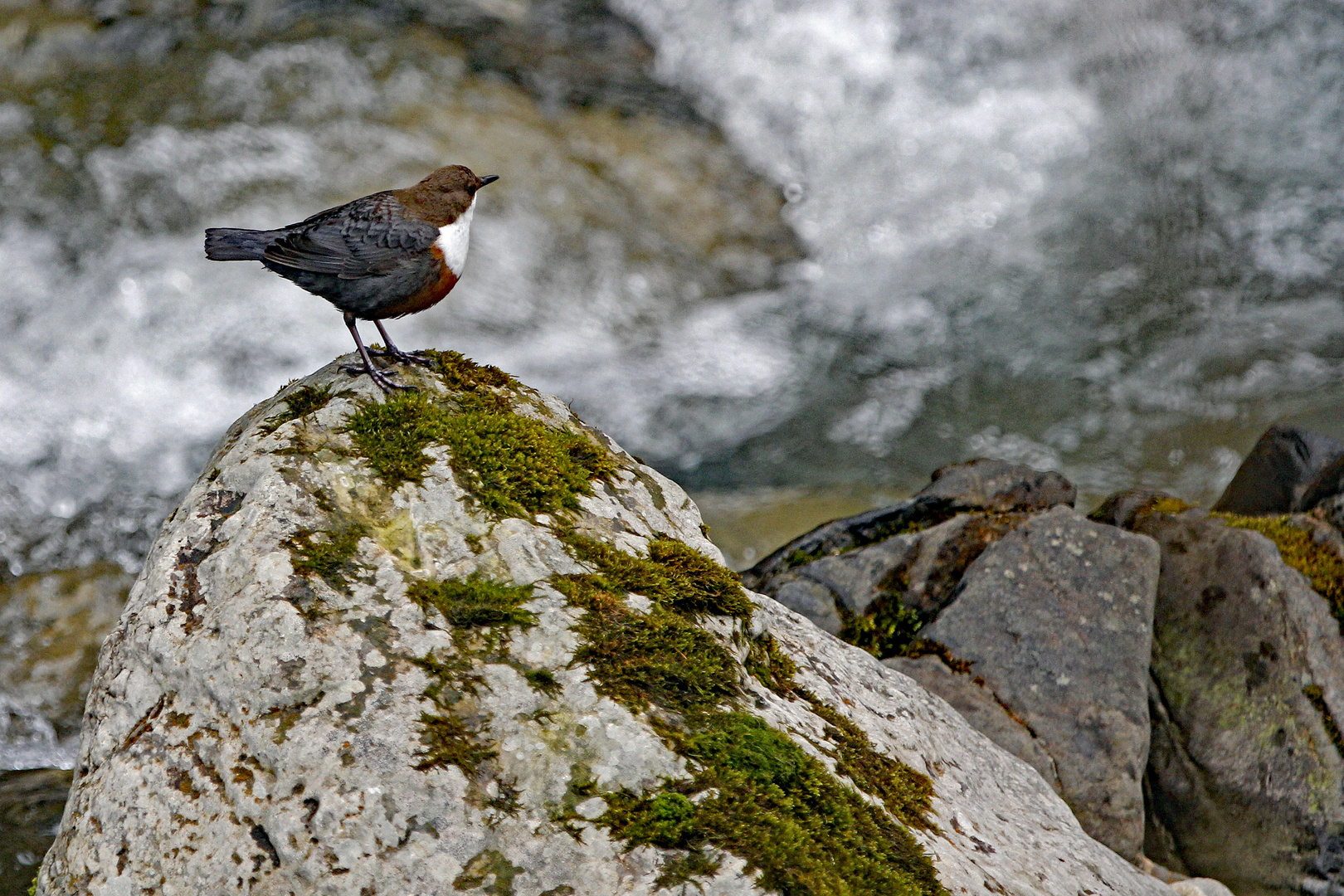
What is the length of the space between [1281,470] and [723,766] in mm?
5451

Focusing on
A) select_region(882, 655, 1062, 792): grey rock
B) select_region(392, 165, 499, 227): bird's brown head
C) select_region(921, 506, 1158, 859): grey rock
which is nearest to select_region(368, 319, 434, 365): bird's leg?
select_region(392, 165, 499, 227): bird's brown head

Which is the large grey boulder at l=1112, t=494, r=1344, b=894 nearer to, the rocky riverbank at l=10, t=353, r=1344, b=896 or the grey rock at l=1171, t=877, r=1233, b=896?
the rocky riverbank at l=10, t=353, r=1344, b=896

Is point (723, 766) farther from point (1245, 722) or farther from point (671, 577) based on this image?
point (1245, 722)

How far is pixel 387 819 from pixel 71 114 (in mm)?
10249

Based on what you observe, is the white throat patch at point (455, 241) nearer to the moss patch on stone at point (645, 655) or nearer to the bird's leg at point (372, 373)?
the bird's leg at point (372, 373)

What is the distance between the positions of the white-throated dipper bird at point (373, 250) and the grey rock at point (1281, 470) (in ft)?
17.4

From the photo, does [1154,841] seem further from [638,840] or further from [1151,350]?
[1151,350]

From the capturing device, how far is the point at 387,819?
103 inches

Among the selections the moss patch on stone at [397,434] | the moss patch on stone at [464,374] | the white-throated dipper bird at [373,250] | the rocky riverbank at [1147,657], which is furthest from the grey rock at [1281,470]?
the moss patch on stone at [397,434]

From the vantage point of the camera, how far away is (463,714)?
9.20 feet

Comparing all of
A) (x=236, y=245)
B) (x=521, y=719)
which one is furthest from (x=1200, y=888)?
(x=236, y=245)

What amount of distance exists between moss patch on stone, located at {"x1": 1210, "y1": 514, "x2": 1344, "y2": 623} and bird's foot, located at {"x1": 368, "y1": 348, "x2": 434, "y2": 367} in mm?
4310

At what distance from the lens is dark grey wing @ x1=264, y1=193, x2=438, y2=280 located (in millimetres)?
4086

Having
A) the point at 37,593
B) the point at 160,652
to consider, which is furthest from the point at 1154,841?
the point at 37,593
